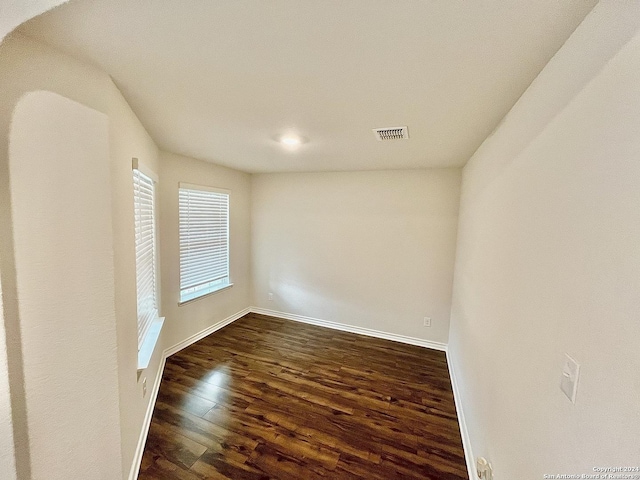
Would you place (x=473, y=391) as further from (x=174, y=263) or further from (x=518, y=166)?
(x=174, y=263)

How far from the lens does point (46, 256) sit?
41.8 inches

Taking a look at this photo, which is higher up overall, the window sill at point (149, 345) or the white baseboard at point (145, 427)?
the window sill at point (149, 345)

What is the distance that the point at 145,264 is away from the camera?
239cm

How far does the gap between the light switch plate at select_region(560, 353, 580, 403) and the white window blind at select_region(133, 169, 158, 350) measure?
8.18 feet

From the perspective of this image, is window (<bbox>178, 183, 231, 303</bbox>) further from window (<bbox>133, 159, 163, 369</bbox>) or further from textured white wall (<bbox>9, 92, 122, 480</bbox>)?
textured white wall (<bbox>9, 92, 122, 480</bbox>)

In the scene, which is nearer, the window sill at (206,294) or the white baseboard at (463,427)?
the white baseboard at (463,427)

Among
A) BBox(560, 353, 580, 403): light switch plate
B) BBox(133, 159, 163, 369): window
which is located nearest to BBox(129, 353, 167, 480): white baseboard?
BBox(133, 159, 163, 369): window

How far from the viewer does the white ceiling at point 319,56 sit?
2.77ft

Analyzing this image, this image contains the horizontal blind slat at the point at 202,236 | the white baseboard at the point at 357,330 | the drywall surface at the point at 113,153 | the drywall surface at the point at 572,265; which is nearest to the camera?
the drywall surface at the point at 572,265

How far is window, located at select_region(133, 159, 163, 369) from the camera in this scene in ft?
6.77

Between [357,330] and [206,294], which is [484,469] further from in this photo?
[206,294]

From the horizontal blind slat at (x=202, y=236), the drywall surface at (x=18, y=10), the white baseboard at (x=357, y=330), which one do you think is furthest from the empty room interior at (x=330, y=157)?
the white baseboard at (x=357, y=330)

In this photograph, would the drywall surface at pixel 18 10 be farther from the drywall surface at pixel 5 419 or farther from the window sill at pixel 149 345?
the window sill at pixel 149 345

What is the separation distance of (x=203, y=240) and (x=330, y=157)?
6.70ft
